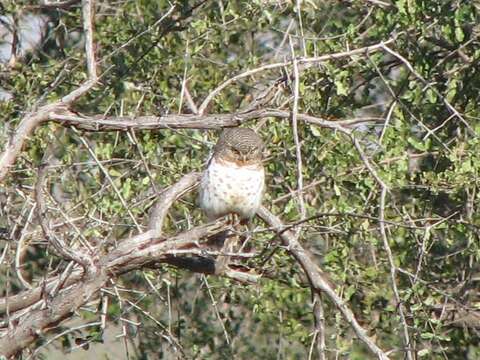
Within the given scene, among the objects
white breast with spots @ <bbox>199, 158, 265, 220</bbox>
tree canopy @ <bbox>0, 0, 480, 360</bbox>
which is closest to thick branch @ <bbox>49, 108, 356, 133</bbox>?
tree canopy @ <bbox>0, 0, 480, 360</bbox>

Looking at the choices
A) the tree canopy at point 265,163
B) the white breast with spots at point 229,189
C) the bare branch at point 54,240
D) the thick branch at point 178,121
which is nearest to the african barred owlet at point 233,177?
the white breast with spots at point 229,189

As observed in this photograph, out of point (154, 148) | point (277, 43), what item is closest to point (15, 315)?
point (154, 148)

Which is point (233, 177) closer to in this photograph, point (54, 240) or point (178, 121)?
point (178, 121)

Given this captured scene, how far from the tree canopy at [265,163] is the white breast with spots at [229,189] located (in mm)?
150

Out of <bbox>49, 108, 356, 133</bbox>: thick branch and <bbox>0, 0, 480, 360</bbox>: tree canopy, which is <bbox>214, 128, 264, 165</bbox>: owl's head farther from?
<bbox>49, 108, 356, 133</bbox>: thick branch

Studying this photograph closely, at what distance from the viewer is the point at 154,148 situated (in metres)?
5.68

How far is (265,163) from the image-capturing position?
5.73m

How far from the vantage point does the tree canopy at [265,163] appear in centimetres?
476

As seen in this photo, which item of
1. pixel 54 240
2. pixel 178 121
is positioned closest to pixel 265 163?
pixel 178 121

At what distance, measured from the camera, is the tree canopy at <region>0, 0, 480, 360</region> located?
4.76 meters

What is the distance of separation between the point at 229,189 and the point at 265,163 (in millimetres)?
459

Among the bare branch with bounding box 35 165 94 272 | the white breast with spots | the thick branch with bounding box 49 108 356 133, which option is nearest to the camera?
the bare branch with bounding box 35 165 94 272

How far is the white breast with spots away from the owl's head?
0.03m

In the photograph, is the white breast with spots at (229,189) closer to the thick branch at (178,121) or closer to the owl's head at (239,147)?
the owl's head at (239,147)
